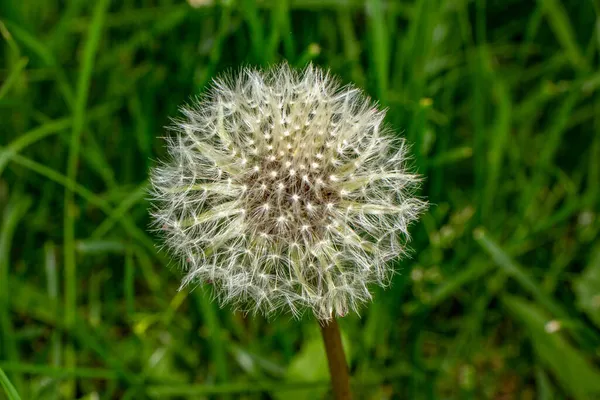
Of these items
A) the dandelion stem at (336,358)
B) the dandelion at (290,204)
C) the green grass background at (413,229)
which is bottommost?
the dandelion stem at (336,358)

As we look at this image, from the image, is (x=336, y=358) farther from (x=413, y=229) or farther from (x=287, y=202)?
(x=413, y=229)

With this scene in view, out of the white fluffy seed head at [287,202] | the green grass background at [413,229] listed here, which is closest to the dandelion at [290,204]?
the white fluffy seed head at [287,202]

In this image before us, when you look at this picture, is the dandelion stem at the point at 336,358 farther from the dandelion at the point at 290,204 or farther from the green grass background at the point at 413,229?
the green grass background at the point at 413,229

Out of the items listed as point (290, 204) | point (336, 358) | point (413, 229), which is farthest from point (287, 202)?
point (413, 229)

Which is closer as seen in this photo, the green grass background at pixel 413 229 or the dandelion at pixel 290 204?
the dandelion at pixel 290 204

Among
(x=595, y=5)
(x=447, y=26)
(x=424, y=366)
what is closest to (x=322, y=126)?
(x=424, y=366)

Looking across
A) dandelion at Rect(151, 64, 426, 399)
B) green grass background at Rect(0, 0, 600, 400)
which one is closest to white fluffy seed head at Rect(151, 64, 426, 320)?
dandelion at Rect(151, 64, 426, 399)

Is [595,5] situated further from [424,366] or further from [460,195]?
[424,366]
